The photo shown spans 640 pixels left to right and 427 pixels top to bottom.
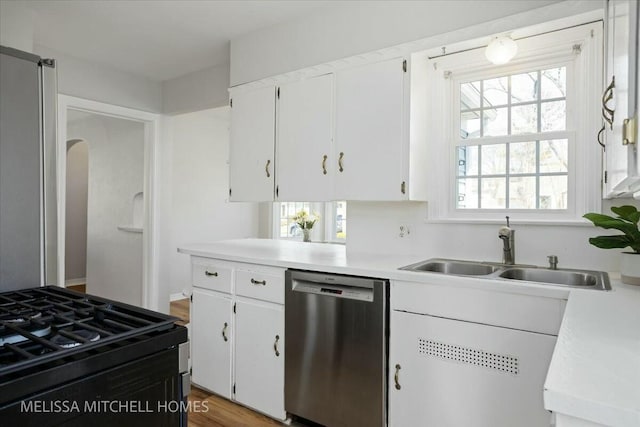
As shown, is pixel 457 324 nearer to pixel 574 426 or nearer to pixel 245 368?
pixel 574 426

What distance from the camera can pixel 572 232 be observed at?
2.05 m

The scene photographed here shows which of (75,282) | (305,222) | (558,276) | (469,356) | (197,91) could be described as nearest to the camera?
(469,356)

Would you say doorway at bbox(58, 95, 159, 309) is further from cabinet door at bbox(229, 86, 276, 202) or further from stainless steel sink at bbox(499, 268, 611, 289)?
stainless steel sink at bbox(499, 268, 611, 289)

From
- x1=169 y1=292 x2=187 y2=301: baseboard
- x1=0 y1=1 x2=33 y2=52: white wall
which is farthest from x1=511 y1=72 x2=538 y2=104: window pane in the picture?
x1=169 y1=292 x2=187 y2=301: baseboard

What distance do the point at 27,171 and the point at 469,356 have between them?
6.14ft

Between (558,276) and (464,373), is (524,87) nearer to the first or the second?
(558,276)

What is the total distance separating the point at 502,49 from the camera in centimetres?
206

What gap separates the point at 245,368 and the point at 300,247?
949 millimetres

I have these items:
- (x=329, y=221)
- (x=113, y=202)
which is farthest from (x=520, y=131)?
(x=113, y=202)

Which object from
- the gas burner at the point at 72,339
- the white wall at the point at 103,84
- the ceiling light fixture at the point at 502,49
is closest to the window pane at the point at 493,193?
the ceiling light fixture at the point at 502,49

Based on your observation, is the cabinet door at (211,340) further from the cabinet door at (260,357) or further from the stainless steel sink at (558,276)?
the stainless steel sink at (558,276)

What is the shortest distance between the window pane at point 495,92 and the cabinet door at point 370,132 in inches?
21.8

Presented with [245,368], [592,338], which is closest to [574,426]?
[592,338]

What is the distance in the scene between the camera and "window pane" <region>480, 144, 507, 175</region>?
2.38m
